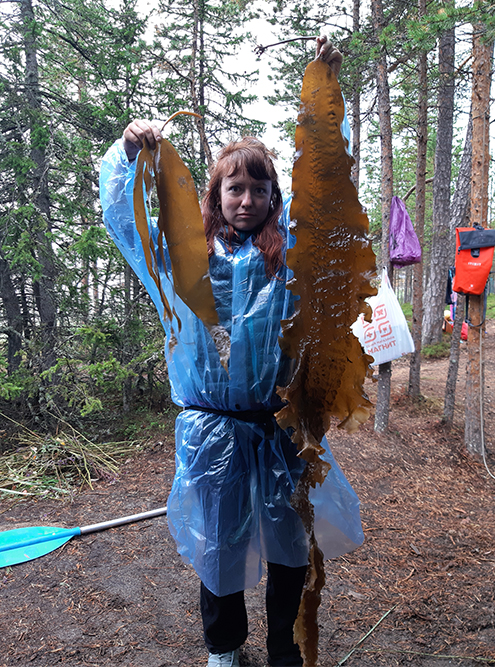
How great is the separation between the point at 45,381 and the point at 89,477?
125 centimetres

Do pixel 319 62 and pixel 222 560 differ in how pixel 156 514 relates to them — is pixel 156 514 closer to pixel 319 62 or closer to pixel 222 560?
pixel 222 560

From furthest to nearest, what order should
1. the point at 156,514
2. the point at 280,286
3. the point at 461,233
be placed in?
the point at 461,233
the point at 156,514
the point at 280,286

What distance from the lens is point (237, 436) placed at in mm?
1435

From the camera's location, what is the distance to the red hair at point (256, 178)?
1358 millimetres

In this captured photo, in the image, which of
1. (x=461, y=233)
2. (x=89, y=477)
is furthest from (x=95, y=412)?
(x=461, y=233)

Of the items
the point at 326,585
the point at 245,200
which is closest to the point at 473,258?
the point at 326,585

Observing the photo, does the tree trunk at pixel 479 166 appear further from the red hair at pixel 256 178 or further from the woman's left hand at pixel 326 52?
the woman's left hand at pixel 326 52

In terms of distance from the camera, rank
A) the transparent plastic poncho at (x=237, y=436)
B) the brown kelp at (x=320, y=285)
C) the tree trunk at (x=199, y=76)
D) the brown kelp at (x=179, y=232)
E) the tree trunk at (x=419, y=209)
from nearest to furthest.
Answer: the brown kelp at (x=320, y=285), the brown kelp at (x=179, y=232), the transparent plastic poncho at (x=237, y=436), the tree trunk at (x=419, y=209), the tree trunk at (x=199, y=76)

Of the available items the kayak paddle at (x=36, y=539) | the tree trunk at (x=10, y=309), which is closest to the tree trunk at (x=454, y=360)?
the kayak paddle at (x=36, y=539)

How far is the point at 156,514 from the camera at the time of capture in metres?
3.21

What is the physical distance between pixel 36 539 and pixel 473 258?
4.05 meters

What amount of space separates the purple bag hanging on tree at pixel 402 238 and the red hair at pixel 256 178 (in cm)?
350

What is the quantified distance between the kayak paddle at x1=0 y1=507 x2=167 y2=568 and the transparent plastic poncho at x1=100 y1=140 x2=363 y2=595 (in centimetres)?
175

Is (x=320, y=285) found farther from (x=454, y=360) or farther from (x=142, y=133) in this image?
(x=454, y=360)
